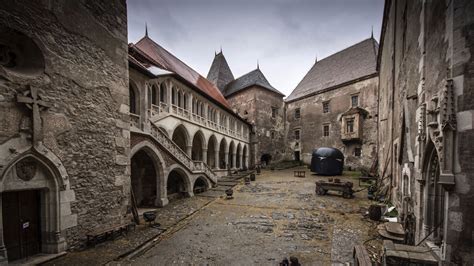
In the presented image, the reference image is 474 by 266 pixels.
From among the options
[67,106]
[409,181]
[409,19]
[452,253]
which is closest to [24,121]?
[67,106]

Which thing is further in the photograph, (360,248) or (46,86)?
(46,86)

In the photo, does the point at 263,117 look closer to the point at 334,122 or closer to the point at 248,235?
the point at 334,122

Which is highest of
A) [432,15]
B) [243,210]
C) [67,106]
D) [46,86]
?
Answer: [432,15]

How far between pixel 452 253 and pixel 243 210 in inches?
319

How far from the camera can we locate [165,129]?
14805 millimetres

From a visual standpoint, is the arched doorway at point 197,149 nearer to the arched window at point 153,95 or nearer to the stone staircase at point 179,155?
the stone staircase at point 179,155

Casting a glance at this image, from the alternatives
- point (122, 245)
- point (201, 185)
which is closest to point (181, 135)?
point (201, 185)

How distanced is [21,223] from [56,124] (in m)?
2.92

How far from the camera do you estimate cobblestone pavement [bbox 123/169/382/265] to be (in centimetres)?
593

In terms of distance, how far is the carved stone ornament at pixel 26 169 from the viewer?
5.28 meters

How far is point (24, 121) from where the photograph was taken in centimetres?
520

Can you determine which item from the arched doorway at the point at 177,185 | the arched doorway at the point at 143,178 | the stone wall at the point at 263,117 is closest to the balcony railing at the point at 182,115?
the arched doorway at the point at 143,178

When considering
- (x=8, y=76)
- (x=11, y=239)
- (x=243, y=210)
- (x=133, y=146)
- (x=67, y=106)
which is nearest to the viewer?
(x=8, y=76)

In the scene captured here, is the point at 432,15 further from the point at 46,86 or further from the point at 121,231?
the point at 121,231
